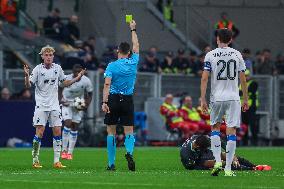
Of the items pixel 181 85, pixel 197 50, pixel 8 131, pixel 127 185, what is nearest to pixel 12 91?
pixel 8 131

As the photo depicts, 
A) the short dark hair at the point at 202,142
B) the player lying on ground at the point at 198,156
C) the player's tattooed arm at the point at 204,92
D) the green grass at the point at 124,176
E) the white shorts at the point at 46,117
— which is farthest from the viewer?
the white shorts at the point at 46,117

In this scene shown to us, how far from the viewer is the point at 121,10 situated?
43.6 metres

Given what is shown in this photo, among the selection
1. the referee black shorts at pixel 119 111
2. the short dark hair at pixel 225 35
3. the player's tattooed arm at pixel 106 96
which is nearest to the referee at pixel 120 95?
the referee black shorts at pixel 119 111

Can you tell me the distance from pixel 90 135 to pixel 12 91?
2.94 metres

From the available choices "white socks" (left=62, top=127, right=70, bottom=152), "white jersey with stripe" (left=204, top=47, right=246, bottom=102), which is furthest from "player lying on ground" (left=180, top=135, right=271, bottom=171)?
"white socks" (left=62, top=127, right=70, bottom=152)

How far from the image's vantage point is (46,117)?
23906mm

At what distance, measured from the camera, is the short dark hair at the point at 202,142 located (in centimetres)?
2122

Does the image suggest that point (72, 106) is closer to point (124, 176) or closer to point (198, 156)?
point (198, 156)

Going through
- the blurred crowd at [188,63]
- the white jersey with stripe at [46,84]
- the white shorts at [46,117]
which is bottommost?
the white shorts at [46,117]

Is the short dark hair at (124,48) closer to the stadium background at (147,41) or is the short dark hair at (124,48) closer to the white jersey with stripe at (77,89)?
the white jersey with stripe at (77,89)

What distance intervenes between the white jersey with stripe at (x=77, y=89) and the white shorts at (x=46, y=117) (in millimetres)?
5501

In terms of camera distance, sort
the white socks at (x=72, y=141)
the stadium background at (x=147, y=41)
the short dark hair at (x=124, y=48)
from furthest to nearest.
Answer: the stadium background at (x=147, y=41) → the white socks at (x=72, y=141) → the short dark hair at (x=124, y=48)

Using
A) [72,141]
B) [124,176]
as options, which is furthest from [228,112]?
[72,141]

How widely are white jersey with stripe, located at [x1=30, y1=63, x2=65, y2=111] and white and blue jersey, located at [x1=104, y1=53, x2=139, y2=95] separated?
2.26m
